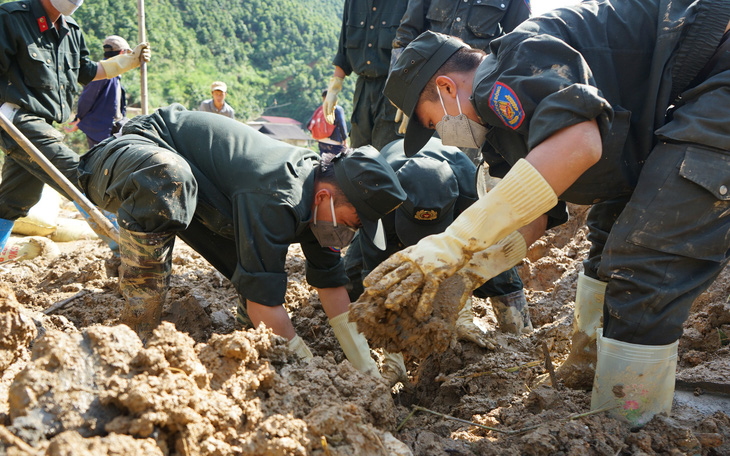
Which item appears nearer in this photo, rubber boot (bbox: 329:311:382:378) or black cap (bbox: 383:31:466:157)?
black cap (bbox: 383:31:466:157)

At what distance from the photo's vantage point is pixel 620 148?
6.22ft

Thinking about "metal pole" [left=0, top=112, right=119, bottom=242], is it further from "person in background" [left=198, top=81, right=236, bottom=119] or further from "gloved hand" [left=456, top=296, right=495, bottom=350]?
"person in background" [left=198, top=81, right=236, bottom=119]

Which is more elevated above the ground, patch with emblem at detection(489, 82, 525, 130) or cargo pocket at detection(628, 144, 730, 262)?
patch with emblem at detection(489, 82, 525, 130)

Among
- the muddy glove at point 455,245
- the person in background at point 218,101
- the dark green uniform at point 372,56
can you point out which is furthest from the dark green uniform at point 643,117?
the person in background at point 218,101

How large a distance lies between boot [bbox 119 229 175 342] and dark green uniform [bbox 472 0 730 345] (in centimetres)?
165

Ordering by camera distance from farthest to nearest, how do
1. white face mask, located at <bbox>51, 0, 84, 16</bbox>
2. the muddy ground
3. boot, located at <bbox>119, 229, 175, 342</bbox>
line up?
white face mask, located at <bbox>51, 0, 84, 16</bbox> → boot, located at <bbox>119, 229, 175, 342</bbox> → the muddy ground

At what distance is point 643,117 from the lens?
76.1 inches

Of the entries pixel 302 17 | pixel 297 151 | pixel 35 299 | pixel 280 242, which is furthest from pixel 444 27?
pixel 302 17

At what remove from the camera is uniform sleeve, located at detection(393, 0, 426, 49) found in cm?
421

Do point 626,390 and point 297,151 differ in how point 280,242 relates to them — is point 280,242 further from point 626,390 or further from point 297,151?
point 626,390

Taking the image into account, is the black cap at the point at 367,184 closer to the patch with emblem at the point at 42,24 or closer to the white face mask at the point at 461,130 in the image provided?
the white face mask at the point at 461,130

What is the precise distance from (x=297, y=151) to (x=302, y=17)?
177ft

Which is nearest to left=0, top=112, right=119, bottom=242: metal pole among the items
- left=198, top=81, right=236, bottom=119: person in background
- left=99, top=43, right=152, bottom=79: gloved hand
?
left=99, top=43, right=152, bottom=79: gloved hand

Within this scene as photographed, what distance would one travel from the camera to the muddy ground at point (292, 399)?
3.99ft
